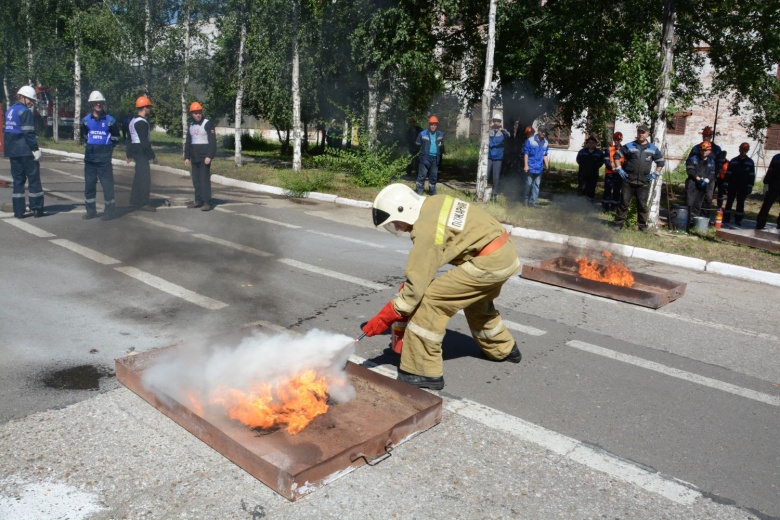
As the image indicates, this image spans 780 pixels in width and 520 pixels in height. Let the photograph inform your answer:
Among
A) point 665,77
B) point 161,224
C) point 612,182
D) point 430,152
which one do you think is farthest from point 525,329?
point 612,182

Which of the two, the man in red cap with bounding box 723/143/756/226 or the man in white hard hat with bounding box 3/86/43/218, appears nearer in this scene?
the man in white hard hat with bounding box 3/86/43/218

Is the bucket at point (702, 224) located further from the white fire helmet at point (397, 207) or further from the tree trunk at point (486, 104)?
the white fire helmet at point (397, 207)

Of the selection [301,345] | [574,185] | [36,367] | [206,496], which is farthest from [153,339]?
[574,185]

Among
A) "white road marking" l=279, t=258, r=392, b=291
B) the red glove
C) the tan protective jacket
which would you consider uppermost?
the tan protective jacket

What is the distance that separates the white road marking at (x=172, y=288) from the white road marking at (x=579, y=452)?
2.90m

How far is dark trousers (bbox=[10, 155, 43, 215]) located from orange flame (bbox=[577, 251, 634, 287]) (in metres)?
8.29

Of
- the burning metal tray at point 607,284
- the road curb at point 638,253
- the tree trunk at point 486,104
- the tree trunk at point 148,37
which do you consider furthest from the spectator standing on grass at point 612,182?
the tree trunk at point 148,37

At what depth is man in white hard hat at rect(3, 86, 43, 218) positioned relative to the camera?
9477 mm

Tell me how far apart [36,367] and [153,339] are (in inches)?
36.2

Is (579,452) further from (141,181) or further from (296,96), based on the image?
(296,96)

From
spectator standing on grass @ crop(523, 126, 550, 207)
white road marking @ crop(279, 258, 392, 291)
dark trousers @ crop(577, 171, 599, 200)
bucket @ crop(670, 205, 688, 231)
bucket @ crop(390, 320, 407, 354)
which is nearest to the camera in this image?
bucket @ crop(390, 320, 407, 354)

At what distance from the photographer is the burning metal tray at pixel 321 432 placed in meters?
3.29

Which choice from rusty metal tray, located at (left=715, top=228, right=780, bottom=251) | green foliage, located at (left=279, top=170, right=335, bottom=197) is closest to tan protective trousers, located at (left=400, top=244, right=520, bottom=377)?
rusty metal tray, located at (left=715, top=228, right=780, bottom=251)

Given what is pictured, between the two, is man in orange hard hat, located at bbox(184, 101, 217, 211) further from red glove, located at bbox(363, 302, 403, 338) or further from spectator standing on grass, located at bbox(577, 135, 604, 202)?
spectator standing on grass, located at bbox(577, 135, 604, 202)
